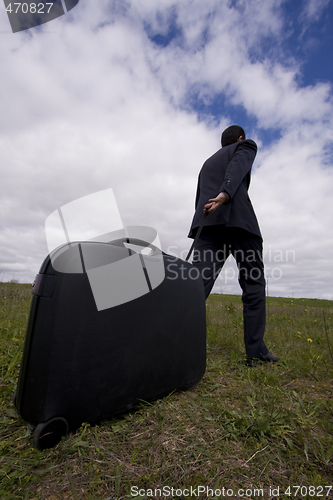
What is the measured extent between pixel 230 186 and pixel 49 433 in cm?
188

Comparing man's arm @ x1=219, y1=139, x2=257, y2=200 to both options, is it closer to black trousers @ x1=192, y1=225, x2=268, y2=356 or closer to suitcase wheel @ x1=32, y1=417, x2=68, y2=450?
black trousers @ x1=192, y1=225, x2=268, y2=356

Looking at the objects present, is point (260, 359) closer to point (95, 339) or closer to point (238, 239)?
point (238, 239)

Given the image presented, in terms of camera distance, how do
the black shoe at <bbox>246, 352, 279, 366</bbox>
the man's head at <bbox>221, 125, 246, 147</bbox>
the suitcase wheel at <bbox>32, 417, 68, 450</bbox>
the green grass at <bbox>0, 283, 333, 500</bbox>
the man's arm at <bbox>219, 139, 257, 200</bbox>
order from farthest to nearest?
the man's head at <bbox>221, 125, 246, 147</bbox>
the black shoe at <bbox>246, 352, 279, 366</bbox>
the man's arm at <bbox>219, 139, 257, 200</bbox>
the suitcase wheel at <bbox>32, 417, 68, 450</bbox>
the green grass at <bbox>0, 283, 333, 500</bbox>

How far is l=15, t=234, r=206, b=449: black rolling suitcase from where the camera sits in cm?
111

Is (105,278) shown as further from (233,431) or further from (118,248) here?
(233,431)

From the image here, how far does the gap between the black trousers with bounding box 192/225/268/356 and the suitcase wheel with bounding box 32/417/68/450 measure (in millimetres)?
1368

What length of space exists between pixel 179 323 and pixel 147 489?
73 cm

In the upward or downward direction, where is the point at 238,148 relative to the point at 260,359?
upward

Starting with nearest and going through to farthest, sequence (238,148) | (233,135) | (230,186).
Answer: (230,186) → (238,148) → (233,135)

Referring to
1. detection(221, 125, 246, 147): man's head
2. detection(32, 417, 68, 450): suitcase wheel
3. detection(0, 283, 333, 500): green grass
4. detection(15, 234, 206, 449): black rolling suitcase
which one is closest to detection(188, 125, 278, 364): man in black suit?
detection(221, 125, 246, 147): man's head

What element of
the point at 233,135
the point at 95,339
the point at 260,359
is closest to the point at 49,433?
the point at 95,339

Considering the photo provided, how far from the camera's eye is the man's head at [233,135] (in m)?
2.59

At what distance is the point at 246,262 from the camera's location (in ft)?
7.41

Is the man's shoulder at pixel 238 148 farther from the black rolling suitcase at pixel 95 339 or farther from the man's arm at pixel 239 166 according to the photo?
the black rolling suitcase at pixel 95 339
